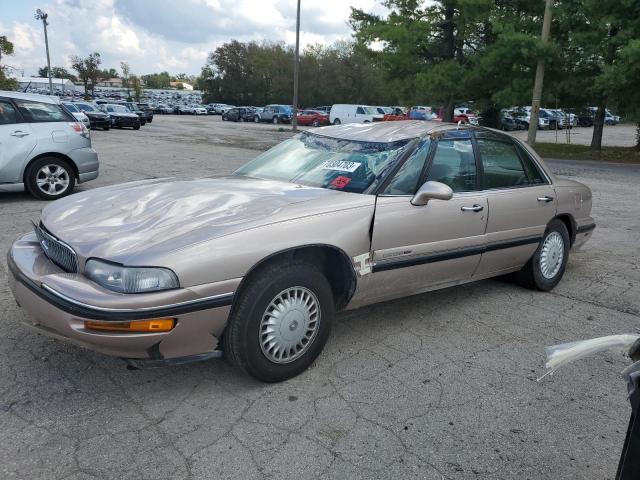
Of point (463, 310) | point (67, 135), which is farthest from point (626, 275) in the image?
point (67, 135)

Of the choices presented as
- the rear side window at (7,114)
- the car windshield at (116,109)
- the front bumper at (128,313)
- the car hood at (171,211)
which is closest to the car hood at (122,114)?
the car windshield at (116,109)

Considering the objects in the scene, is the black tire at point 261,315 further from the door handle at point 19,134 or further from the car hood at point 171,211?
the door handle at point 19,134

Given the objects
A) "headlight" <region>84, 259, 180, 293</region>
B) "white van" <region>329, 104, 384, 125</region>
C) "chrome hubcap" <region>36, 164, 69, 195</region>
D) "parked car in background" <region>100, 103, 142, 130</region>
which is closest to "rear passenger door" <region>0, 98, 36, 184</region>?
"chrome hubcap" <region>36, 164, 69, 195</region>

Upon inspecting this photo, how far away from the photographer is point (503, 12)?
20.5m

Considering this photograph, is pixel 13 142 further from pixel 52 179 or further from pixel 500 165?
pixel 500 165

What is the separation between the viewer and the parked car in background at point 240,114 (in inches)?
1910

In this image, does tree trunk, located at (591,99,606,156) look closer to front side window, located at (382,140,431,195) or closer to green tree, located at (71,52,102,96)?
front side window, located at (382,140,431,195)

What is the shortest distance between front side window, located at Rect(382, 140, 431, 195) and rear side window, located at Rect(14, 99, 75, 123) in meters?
6.59

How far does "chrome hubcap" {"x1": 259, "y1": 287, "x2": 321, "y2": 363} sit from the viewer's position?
3016 mm

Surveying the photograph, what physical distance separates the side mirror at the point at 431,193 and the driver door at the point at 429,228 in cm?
7

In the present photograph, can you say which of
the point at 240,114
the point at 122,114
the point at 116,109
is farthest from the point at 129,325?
the point at 240,114

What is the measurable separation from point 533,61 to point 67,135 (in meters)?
15.3

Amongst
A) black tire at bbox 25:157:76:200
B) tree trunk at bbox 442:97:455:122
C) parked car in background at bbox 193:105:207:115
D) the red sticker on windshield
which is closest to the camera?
the red sticker on windshield

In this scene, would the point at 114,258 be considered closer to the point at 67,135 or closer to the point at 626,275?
the point at 626,275
